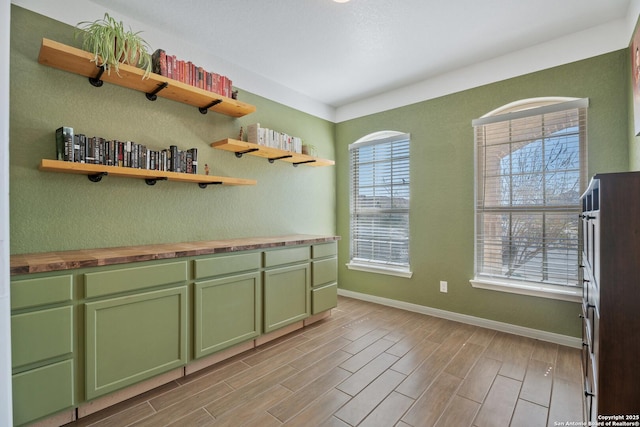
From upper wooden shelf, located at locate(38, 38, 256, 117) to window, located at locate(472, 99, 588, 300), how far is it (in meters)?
2.65

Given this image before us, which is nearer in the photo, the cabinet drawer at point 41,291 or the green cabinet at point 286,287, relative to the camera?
the cabinet drawer at point 41,291

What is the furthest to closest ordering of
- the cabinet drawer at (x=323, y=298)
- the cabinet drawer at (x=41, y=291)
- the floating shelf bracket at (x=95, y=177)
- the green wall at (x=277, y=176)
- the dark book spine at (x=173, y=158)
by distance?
1. the cabinet drawer at (x=323, y=298)
2. the dark book spine at (x=173, y=158)
3. the floating shelf bracket at (x=95, y=177)
4. the green wall at (x=277, y=176)
5. the cabinet drawer at (x=41, y=291)

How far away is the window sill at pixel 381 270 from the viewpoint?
12.5ft

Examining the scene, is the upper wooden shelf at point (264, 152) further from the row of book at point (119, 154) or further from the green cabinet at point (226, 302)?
the green cabinet at point (226, 302)

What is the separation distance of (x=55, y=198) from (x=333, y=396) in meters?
2.38

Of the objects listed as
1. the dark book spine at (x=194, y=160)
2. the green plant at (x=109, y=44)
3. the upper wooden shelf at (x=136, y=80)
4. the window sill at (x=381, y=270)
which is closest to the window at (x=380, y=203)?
the window sill at (x=381, y=270)

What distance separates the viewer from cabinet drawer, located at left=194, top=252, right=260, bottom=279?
228 centimetres

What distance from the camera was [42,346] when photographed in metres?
1.61

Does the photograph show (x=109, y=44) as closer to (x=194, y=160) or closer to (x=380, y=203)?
(x=194, y=160)

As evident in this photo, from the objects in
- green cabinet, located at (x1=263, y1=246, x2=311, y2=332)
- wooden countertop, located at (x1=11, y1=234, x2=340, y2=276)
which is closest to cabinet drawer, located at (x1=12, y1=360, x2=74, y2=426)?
wooden countertop, located at (x1=11, y1=234, x2=340, y2=276)

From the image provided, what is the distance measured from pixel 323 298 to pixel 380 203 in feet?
5.15

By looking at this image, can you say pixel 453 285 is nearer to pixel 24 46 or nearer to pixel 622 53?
pixel 622 53

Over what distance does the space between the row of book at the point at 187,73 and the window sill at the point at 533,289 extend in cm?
328

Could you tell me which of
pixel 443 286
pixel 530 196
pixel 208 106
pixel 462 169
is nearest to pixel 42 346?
pixel 208 106
